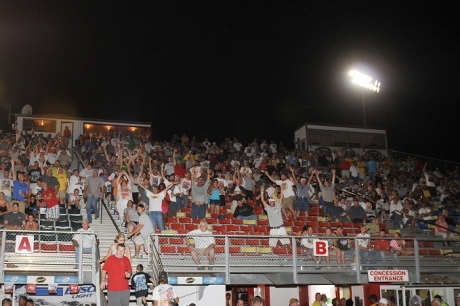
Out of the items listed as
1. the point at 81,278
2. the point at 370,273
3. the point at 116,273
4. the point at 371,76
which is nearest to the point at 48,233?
the point at 81,278

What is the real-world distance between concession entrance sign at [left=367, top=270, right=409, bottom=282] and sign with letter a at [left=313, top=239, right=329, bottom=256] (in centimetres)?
138

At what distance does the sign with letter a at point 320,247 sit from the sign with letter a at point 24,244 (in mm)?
6971

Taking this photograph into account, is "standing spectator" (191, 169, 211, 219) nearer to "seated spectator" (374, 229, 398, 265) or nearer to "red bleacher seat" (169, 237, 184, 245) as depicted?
"red bleacher seat" (169, 237, 184, 245)

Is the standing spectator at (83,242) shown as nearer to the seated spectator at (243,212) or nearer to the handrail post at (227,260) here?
the handrail post at (227,260)

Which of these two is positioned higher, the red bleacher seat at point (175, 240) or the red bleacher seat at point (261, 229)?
the red bleacher seat at point (261, 229)

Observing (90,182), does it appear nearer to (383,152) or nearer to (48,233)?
(48,233)

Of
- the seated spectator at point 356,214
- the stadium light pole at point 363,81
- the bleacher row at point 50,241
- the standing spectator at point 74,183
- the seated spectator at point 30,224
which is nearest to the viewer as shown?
the bleacher row at point 50,241

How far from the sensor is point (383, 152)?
35094mm

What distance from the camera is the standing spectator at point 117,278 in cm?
1249

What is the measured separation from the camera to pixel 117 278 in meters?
12.5

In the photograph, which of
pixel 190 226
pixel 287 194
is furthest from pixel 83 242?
pixel 287 194

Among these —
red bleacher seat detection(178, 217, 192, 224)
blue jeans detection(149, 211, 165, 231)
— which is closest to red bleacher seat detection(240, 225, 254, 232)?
red bleacher seat detection(178, 217, 192, 224)

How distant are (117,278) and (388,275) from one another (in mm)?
7734

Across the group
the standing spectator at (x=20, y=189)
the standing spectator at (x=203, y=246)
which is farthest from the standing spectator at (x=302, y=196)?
the standing spectator at (x=20, y=189)
